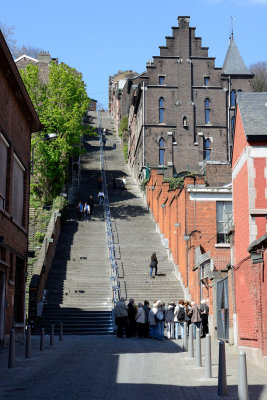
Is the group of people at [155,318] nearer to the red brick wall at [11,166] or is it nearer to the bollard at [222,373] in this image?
the red brick wall at [11,166]

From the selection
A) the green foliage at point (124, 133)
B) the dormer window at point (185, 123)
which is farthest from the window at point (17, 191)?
the green foliage at point (124, 133)

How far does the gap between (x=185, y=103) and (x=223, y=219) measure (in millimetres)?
27817

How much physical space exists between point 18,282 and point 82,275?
10145mm

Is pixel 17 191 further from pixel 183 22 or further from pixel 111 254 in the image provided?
pixel 183 22

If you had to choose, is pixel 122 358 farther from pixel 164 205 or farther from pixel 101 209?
pixel 101 209

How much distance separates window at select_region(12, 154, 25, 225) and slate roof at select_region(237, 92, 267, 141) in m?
7.92

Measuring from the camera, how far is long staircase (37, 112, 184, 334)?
27781 millimetres

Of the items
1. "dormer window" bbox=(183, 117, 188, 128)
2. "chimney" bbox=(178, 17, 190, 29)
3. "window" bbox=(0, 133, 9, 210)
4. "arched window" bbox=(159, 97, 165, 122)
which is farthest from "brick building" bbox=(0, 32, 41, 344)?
"chimney" bbox=(178, 17, 190, 29)

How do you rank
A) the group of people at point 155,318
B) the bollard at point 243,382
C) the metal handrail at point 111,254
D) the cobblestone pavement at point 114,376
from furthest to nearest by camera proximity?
the metal handrail at point 111,254, the group of people at point 155,318, the cobblestone pavement at point 114,376, the bollard at point 243,382

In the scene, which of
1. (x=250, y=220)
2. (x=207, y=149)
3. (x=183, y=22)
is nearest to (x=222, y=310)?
(x=250, y=220)

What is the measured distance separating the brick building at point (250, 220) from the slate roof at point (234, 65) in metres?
41.1

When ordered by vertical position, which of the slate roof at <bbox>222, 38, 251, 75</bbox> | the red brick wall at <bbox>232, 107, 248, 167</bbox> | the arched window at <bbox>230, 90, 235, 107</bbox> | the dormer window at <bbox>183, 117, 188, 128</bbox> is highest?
the slate roof at <bbox>222, 38, 251, 75</bbox>

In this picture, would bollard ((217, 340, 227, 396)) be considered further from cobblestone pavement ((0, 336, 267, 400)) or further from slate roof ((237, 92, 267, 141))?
slate roof ((237, 92, 267, 141))

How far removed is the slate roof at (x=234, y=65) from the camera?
60125 millimetres
